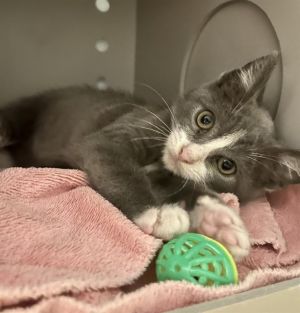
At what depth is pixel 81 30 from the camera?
195cm

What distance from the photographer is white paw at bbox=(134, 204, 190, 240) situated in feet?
3.52

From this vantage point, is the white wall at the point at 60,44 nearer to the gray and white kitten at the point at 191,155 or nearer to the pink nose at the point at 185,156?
the gray and white kitten at the point at 191,155

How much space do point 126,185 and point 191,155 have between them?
188 millimetres

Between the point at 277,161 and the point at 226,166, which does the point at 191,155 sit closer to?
the point at 226,166

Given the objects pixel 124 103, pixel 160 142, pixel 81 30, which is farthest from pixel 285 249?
pixel 81 30

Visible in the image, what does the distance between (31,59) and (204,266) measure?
1.28 metres

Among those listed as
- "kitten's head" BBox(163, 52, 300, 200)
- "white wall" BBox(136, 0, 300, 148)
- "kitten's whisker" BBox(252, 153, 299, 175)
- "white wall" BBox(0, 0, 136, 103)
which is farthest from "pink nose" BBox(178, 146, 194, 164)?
"white wall" BBox(0, 0, 136, 103)

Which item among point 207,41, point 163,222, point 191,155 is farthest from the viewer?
point 207,41

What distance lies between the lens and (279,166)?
51.5 inches

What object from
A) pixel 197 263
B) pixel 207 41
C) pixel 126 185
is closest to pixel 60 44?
pixel 207 41

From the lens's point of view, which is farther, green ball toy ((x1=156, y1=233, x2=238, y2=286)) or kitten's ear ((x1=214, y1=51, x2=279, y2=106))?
kitten's ear ((x1=214, y1=51, x2=279, y2=106))

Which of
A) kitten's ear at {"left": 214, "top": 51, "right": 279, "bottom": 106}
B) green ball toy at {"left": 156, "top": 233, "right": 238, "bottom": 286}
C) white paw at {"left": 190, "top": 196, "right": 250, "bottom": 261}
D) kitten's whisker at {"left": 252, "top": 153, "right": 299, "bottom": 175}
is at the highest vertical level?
kitten's ear at {"left": 214, "top": 51, "right": 279, "bottom": 106}

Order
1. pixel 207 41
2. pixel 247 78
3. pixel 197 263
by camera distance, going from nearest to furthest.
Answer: pixel 197 263
pixel 247 78
pixel 207 41

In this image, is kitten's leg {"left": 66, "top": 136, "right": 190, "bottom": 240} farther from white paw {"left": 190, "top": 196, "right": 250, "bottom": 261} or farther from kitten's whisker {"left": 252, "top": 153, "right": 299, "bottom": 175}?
kitten's whisker {"left": 252, "top": 153, "right": 299, "bottom": 175}
